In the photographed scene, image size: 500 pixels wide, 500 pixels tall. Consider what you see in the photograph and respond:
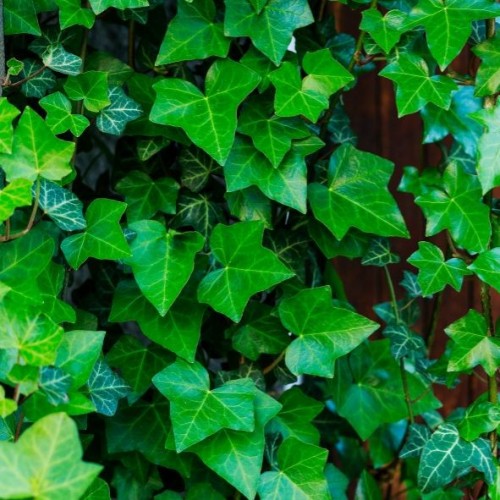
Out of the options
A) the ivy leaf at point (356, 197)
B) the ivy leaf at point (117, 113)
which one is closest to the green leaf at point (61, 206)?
the ivy leaf at point (117, 113)

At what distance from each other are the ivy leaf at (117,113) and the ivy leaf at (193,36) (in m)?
0.07

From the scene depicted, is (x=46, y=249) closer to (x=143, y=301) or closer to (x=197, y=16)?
(x=143, y=301)

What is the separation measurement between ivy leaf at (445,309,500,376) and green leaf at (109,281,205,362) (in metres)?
0.38

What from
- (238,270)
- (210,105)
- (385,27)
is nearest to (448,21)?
(385,27)

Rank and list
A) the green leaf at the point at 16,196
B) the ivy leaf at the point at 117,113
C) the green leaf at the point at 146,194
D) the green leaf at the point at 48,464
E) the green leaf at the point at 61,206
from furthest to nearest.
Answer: the green leaf at the point at 146,194 → the ivy leaf at the point at 117,113 → the green leaf at the point at 61,206 → the green leaf at the point at 16,196 → the green leaf at the point at 48,464

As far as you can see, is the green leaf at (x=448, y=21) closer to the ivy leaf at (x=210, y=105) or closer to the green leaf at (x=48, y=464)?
the ivy leaf at (x=210, y=105)

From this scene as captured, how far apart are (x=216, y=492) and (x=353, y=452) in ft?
1.73

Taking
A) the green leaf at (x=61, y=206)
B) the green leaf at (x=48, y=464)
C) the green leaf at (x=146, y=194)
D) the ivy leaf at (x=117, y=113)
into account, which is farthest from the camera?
the green leaf at (x=146, y=194)

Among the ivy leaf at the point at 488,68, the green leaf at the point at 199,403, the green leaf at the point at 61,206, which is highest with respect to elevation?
the ivy leaf at the point at 488,68

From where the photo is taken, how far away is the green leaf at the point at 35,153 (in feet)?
3.77

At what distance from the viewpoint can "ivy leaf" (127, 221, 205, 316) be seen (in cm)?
125

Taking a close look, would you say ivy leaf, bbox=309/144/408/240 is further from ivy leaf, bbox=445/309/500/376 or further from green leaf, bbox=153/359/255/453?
green leaf, bbox=153/359/255/453

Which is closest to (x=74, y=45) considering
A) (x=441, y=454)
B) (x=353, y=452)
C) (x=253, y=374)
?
(x=253, y=374)

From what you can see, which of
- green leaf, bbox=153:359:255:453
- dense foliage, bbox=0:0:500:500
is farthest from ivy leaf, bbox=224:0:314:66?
green leaf, bbox=153:359:255:453
